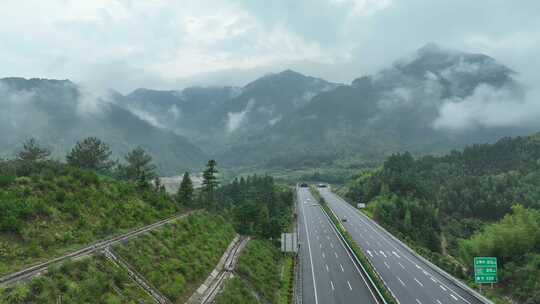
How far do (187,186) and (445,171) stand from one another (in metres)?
153

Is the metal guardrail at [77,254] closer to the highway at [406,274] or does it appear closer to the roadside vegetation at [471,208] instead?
the highway at [406,274]

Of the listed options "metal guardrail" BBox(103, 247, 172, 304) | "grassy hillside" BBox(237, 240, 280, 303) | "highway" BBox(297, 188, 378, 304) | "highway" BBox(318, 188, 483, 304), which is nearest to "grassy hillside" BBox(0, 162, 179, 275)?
"metal guardrail" BBox(103, 247, 172, 304)

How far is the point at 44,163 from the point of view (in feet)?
111

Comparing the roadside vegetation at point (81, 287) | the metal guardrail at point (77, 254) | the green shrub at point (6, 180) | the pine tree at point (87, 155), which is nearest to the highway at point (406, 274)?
the metal guardrail at point (77, 254)

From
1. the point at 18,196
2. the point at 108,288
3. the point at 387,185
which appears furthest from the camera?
the point at 387,185

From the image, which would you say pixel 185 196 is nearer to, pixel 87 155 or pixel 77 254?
pixel 87 155

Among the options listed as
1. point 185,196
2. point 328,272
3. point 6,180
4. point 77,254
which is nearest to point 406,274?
point 328,272

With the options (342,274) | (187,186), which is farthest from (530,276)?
(187,186)

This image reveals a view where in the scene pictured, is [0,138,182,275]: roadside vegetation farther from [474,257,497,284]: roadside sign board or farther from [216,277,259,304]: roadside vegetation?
[474,257,497,284]: roadside sign board

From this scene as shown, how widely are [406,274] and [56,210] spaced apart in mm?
45574

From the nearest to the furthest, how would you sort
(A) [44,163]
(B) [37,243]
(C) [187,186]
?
(B) [37,243]
(A) [44,163]
(C) [187,186]

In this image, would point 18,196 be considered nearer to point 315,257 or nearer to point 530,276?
point 315,257

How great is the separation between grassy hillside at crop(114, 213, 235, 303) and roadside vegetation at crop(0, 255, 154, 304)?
2422 millimetres

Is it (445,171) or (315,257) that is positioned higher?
(445,171)
